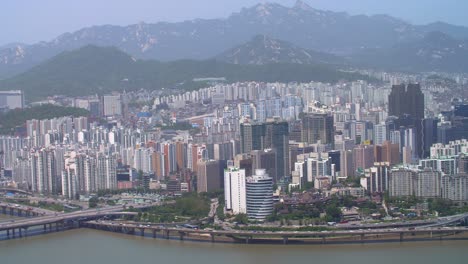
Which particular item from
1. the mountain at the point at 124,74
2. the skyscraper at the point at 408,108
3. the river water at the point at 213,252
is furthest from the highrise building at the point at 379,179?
the mountain at the point at 124,74

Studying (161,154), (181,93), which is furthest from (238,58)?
(161,154)

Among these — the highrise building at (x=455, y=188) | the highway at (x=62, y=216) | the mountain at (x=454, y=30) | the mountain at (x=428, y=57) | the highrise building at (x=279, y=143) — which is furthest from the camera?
the mountain at (x=454, y=30)

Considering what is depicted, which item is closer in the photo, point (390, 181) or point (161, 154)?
point (390, 181)

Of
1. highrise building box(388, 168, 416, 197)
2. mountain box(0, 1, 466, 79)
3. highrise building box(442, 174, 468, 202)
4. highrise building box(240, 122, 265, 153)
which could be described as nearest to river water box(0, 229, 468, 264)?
highrise building box(442, 174, 468, 202)

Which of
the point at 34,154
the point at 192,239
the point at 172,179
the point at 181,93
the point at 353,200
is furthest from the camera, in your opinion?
the point at 181,93

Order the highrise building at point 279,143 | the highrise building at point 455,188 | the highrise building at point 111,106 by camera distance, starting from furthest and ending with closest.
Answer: the highrise building at point 111,106, the highrise building at point 279,143, the highrise building at point 455,188

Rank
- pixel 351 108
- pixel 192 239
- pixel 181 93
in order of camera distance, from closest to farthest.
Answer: pixel 192 239 → pixel 351 108 → pixel 181 93

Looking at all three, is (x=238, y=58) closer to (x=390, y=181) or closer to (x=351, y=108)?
(x=351, y=108)

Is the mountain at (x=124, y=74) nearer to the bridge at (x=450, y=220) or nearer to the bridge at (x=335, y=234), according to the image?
the bridge at (x=450, y=220)
